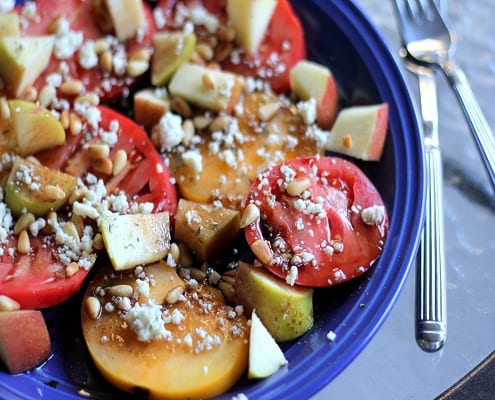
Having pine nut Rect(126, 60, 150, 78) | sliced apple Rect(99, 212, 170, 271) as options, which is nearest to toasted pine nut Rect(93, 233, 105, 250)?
sliced apple Rect(99, 212, 170, 271)

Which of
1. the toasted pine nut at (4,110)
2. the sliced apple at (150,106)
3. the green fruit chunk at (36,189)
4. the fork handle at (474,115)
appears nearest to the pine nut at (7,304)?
the green fruit chunk at (36,189)

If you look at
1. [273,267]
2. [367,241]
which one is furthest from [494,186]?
[273,267]

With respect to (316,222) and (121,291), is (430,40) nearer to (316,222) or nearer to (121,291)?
(316,222)

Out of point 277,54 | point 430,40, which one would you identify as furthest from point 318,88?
point 430,40

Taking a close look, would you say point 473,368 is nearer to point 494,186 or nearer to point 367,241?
point 367,241

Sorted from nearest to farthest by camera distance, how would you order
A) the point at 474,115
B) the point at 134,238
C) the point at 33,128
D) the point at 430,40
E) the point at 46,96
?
the point at 134,238
the point at 33,128
the point at 46,96
the point at 474,115
the point at 430,40

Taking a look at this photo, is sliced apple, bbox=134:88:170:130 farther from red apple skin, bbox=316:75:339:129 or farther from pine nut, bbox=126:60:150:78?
red apple skin, bbox=316:75:339:129
